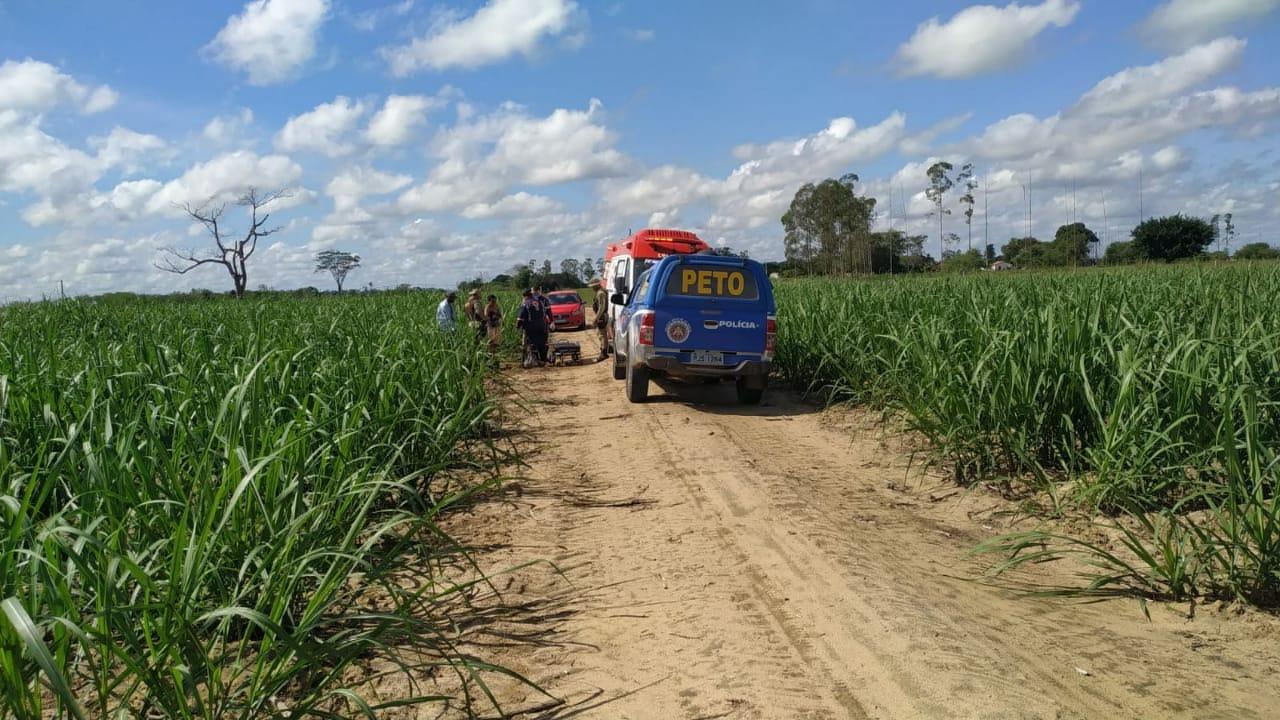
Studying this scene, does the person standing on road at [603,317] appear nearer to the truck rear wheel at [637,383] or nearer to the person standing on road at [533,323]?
the person standing on road at [533,323]

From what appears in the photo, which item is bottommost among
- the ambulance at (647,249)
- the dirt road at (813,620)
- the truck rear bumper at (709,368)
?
the dirt road at (813,620)

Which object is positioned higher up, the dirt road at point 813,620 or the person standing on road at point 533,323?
the person standing on road at point 533,323

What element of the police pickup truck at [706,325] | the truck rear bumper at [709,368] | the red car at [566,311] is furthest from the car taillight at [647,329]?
the red car at [566,311]

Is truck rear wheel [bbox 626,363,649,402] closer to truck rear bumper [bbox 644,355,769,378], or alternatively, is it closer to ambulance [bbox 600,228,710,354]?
truck rear bumper [bbox 644,355,769,378]

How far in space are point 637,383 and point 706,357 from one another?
105 centimetres

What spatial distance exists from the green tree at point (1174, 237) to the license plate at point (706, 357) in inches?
1736

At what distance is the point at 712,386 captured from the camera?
479 inches

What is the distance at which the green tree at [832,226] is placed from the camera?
48969mm

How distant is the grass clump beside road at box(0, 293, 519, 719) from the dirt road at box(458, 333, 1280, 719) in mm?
632

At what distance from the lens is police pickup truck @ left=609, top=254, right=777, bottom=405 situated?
32.4 ft

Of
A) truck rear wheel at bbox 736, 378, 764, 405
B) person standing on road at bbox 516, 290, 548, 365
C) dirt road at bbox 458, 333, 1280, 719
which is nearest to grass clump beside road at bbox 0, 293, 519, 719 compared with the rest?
dirt road at bbox 458, 333, 1280, 719

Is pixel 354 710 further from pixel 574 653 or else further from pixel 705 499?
pixel 705 499

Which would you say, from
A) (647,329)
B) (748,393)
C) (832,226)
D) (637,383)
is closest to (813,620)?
(647,329)

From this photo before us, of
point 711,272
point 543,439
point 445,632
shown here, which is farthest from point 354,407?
point 711,272
